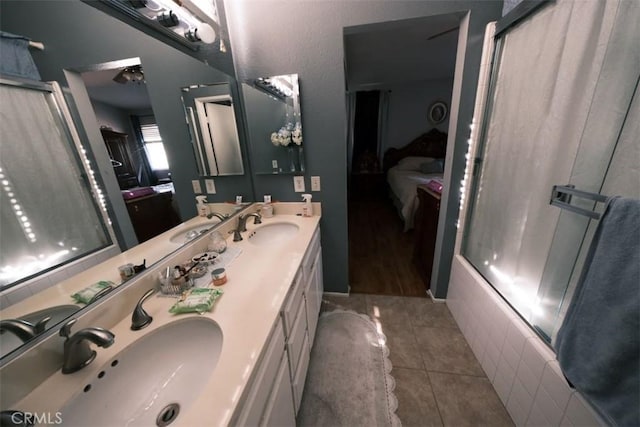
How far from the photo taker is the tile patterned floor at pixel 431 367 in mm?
1124

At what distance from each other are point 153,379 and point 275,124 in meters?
1.55

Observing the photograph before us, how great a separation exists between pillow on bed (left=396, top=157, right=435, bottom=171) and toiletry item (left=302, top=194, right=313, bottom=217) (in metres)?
3.36

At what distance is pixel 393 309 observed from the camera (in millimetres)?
1844

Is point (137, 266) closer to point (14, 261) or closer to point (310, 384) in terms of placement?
point (14, 261)

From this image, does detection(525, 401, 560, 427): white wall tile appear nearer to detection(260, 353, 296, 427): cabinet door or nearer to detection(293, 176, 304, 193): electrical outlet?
detection(260, 353, 296, 427): cabinet door

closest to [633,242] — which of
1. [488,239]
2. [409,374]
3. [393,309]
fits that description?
[488,239]

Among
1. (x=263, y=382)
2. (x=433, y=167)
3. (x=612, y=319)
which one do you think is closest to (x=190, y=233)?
(x=263, y=382)

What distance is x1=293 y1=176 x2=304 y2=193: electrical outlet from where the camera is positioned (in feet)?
5.65

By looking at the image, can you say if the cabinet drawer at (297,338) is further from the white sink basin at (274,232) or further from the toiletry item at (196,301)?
the white sink basin at (274,232)

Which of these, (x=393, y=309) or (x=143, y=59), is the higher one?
(x=143, y=59)

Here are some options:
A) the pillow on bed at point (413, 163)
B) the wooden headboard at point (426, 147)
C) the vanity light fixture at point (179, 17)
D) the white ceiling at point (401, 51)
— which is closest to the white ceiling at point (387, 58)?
the white ceiling at point (401, 51)

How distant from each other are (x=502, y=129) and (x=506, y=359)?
126 cm

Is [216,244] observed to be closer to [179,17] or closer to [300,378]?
[300,378]

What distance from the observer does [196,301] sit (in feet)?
2.52
